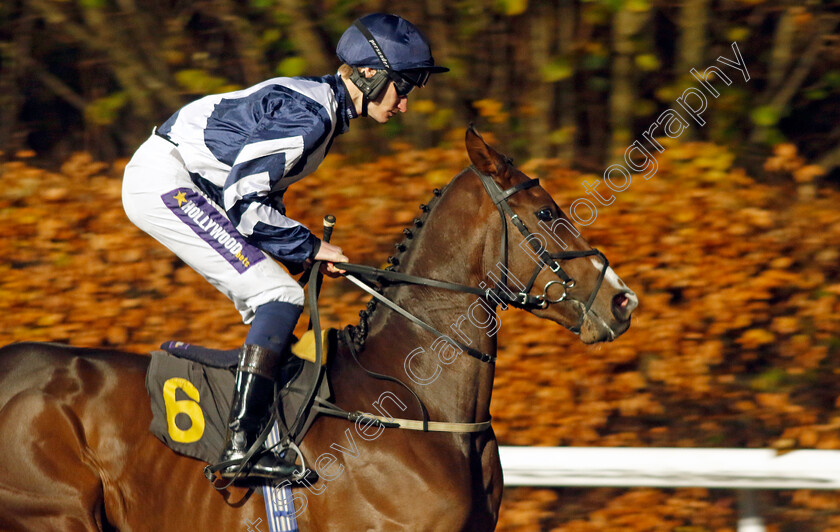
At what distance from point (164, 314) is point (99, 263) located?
1.62 ft

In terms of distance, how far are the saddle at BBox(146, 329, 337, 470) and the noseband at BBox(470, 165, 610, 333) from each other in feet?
2.31

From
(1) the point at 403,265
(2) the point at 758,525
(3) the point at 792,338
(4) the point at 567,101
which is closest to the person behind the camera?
(1) the point at 403,265

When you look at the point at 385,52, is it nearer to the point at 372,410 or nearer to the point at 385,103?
the point at 385,103

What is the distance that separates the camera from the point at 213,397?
312 cm

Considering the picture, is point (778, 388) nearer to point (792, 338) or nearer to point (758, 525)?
point (792, 338)

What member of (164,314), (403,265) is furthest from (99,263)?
(403,265)

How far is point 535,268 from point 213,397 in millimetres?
1265

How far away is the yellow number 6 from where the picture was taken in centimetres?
310

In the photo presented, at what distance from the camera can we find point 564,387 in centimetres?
460

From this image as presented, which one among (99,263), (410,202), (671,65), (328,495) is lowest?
(328,495)

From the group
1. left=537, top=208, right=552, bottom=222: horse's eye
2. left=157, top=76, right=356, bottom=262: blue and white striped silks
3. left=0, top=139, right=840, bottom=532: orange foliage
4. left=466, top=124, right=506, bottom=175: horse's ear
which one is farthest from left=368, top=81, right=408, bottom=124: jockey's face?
left=0, top=139, right=840, bottom=532: orange foliage

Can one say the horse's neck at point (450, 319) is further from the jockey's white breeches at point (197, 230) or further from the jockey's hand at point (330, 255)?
the jockey's white breeches at point (197, 230)

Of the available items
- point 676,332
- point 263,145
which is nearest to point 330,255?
point 263,145

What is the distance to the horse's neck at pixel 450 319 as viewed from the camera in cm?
314
